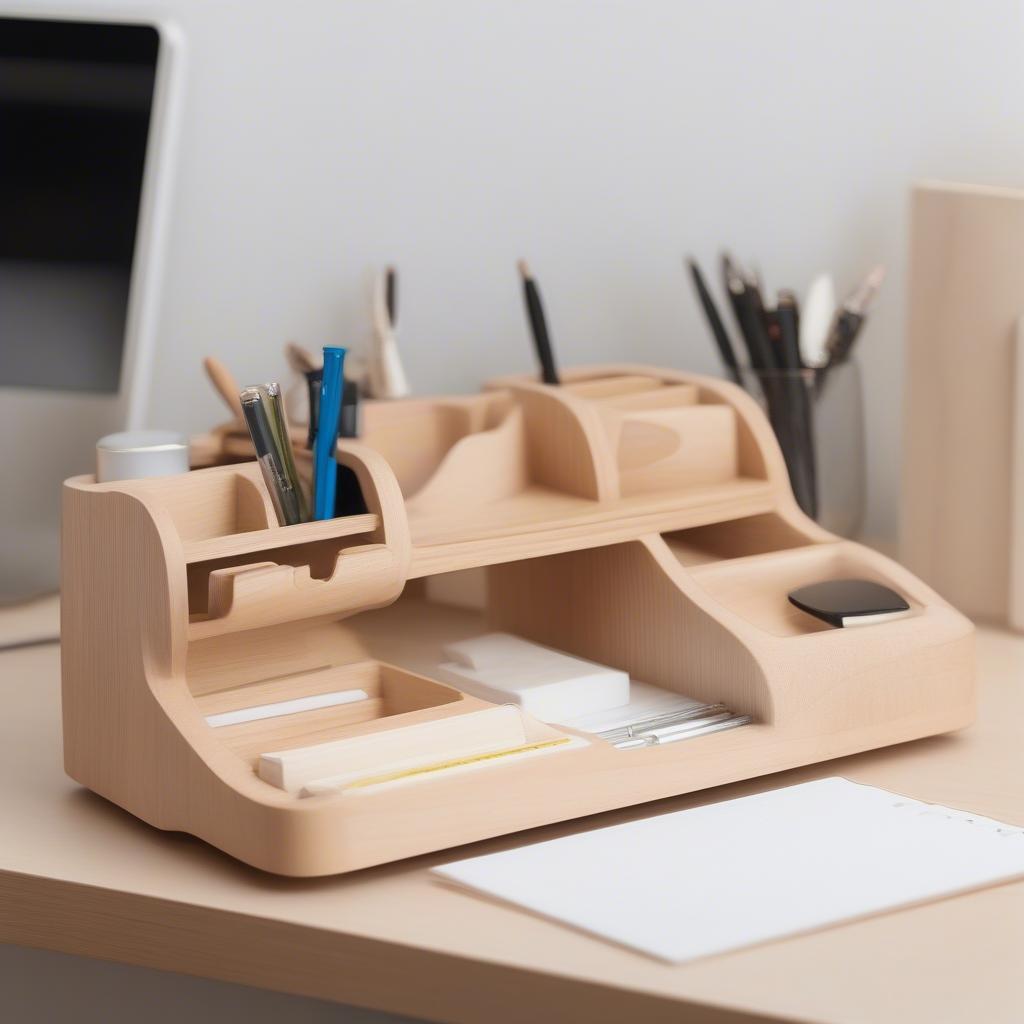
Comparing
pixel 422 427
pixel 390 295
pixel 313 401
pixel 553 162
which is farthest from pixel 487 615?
pixel 553 162

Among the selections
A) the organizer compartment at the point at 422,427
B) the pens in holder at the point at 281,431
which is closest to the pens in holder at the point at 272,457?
the pens in holder at the point at 281,431

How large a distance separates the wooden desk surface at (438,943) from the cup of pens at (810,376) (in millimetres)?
418

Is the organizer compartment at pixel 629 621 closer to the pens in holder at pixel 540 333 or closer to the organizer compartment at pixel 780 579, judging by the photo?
the organizer compartment at pixel 780 579

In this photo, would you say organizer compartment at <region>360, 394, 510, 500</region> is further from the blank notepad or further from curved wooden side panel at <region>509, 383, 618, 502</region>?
the blank notepad

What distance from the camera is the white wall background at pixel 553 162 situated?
3.82ft

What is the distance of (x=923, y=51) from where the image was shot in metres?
1.14

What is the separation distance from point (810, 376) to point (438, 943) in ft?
2.08

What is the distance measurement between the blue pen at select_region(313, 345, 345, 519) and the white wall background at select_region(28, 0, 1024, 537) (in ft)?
1.64

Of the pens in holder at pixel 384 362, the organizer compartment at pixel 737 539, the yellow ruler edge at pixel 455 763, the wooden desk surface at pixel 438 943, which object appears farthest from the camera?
the pens in holder at pixel 384 362

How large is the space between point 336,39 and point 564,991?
938 mm

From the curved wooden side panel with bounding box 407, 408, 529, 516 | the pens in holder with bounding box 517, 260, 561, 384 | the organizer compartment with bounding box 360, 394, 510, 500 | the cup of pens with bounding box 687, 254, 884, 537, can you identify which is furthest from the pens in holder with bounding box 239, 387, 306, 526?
the cup of pens with bounding box 687, 254, 884, 537

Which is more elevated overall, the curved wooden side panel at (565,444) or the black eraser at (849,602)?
the curved wooden side panel at (565,444)

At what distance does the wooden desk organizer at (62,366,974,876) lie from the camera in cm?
65

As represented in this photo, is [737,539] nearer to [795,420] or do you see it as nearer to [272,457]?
[795,420]
